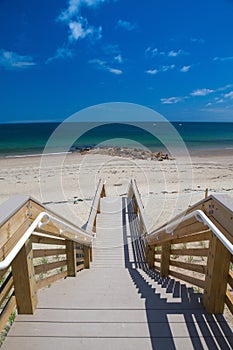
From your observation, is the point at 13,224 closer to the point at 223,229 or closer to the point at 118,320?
the point at 118,320

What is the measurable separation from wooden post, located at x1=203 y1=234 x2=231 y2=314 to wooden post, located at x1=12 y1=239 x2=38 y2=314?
141cm

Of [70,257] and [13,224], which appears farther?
[70,257]

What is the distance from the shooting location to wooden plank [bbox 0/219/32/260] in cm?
137

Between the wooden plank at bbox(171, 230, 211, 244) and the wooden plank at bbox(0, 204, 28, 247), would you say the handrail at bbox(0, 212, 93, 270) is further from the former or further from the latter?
the wooden plank at bbox(171, 230, 211, 244)

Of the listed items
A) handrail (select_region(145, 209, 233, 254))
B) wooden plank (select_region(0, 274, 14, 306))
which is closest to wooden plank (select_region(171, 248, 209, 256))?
handrail (select_region(145, 209, 233, 254))

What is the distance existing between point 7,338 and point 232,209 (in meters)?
1.78

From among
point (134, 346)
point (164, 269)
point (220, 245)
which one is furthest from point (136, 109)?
point (134, 346)

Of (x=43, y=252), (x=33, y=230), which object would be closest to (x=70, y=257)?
(x=43, y=252)

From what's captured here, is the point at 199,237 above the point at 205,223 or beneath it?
beneath

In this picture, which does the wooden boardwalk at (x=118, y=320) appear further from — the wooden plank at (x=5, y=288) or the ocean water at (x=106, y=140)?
the ocean water at (x=106, y=140)

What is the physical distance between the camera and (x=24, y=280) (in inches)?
72.0

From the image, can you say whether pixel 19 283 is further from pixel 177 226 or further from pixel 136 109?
pixel 136 109

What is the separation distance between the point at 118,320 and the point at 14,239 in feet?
3.56

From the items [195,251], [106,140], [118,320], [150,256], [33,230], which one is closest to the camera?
[33,230]
